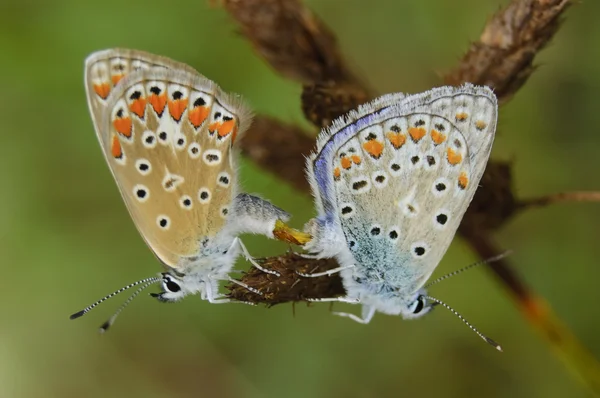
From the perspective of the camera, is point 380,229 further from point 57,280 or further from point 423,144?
point 57,280

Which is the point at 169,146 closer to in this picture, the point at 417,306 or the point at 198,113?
the point at 198,113

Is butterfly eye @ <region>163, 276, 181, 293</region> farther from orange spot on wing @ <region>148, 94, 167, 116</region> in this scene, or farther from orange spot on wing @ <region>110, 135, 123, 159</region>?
orange spot on wing @ <region>148, 94, 167, 116</region>

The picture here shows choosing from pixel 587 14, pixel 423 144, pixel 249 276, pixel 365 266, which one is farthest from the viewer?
pixel 587 14

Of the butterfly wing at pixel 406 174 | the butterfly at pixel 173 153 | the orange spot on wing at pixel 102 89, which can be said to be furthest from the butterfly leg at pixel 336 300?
the orange spot on wing at pixel 102 89

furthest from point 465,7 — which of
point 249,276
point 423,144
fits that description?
point 249,276

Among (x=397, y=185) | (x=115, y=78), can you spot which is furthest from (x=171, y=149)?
(x=397, y=185)

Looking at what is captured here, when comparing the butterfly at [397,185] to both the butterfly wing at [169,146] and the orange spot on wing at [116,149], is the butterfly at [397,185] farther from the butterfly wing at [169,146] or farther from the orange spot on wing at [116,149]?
the orange spot on wing at [116,149]
